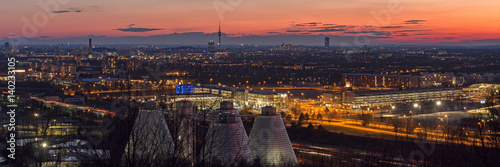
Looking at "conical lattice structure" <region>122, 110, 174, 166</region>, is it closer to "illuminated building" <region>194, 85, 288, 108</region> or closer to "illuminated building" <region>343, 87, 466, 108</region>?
"illuminated building" <region>194, 85, 288, 108</region>

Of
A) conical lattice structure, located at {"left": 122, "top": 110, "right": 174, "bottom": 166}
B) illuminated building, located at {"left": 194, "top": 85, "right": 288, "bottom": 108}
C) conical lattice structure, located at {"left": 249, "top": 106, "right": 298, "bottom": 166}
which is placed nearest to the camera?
conical lattice structure, located at {"left": 122, "top": 110, "right": 174, "bottom": 166}

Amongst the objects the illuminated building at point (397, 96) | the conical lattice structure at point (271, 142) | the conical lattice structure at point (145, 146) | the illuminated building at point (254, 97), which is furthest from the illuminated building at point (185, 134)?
Result: the illuminated building at point (397, 96)

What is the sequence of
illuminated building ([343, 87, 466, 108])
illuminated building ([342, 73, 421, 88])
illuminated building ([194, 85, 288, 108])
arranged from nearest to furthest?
1. illuminated building ([194, 85, 288, 108])
2. illuminated building ([343, 87, 466, 108])
3. illuminated building ([342, 73, 421, 88])

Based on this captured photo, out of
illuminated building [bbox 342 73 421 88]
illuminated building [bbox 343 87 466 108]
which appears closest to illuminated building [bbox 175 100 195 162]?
illuminated building [bbox 343 87 466 108]

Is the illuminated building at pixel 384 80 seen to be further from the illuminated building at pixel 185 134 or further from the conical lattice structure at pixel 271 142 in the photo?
the illuminated building at pixel 185 134

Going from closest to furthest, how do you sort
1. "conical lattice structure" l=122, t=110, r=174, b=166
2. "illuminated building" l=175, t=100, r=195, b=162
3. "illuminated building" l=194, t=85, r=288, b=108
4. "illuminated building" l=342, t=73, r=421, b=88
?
"conical lattice structure" l=122, t=110, r=174, b=166 → "illuminated building" l=175, t=100, r=195, b=162 → "illuminated building" l=194, t=85, r=288, b=108 → "illuminated building" l=342, t=73, r=421, b=88

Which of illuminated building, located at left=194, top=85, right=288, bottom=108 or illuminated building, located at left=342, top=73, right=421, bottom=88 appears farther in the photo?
illuminated building, located at left=342, top=73, right=421, bottom=88

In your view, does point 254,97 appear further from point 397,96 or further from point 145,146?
point 145,146

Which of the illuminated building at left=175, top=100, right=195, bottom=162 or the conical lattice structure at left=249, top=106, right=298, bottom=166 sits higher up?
the illuminated building at left=175, top=100, right=195, bottom=162

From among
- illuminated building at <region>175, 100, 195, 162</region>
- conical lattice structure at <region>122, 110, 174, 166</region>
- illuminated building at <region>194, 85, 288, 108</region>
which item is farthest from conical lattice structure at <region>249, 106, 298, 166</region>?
illuminated building at <region>194, 85, 288, 108</region>

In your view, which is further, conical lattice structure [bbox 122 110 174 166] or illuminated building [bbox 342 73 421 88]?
illuminated building [bbox 342 73 421 88]
